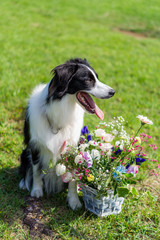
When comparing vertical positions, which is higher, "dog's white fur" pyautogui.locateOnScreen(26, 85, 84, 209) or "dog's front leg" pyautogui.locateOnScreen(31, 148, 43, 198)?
"dog's white fur" pyautogui.locateOnScreen(26, 85, 84, 209)

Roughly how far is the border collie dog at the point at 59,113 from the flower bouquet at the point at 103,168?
147 millimetres

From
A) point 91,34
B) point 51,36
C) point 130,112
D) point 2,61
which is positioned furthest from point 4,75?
point 91,34

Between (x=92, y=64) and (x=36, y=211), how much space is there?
388 centimetres

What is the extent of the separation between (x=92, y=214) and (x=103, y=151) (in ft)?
2.01

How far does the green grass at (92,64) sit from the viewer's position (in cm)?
232

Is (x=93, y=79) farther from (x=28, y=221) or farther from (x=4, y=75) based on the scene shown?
(x=4, y=75)

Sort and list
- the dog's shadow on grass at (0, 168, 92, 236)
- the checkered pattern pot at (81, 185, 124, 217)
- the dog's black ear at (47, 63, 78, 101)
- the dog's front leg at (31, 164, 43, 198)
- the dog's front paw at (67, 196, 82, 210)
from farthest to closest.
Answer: the dog's front leg at (31, 164, 43, 198) → the dog's front paw at (67, 196, 82, 210) → the dog's shadow on grass at (0, 168, 92, 236) → the checkered pattern pot at (81, 185, 124, 217) → the dog's black ear at (47, 63, 78, 101)

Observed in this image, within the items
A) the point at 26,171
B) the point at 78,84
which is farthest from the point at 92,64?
the point at 78,84

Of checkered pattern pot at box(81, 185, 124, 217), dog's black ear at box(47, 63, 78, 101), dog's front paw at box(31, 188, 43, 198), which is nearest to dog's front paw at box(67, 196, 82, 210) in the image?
checkered pattern pot at box(81, 185, 124, 217)

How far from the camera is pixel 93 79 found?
2197mm

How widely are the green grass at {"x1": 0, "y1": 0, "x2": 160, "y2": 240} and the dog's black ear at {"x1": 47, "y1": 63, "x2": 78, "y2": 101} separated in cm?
86

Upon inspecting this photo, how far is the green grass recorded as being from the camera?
232cm

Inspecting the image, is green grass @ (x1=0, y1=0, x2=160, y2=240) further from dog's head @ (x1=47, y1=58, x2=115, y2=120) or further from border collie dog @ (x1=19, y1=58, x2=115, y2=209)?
dog's head @ (x1=47, y1=58, x2=115, y2=120)

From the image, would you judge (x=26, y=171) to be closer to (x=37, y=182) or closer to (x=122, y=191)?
(x=37, y=182)
